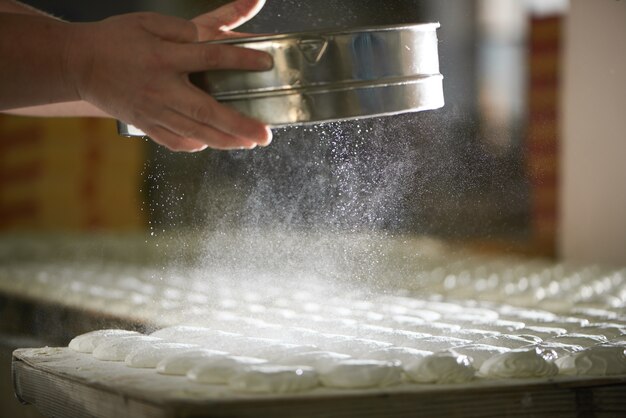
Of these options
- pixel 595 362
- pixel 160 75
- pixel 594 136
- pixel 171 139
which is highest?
pixel 160 75

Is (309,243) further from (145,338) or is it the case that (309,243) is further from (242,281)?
(242,281)

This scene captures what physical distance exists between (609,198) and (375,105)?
8.53 ft

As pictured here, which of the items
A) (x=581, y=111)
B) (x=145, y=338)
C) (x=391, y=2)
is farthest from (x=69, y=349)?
(x=581, y=111)

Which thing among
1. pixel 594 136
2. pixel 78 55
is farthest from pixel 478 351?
pixel 594 136

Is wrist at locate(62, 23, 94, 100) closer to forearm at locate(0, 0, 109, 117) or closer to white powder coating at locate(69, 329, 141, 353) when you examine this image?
forearm at locate(0, 0, 109, 117)

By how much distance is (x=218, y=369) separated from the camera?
162 cm

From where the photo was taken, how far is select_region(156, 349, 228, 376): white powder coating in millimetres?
1740

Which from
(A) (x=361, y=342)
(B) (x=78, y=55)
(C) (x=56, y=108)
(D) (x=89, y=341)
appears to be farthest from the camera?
(C) (x=56, y=108)

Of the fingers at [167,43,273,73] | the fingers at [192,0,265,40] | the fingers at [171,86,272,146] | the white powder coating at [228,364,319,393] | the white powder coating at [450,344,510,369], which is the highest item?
the fingers at [192,0,265,40]

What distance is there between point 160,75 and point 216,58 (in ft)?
0.35

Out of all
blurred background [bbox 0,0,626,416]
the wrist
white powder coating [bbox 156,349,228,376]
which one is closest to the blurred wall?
blurred background [bbox 0,0,626,416]

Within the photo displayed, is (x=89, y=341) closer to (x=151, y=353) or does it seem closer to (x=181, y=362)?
(x=151, y=353)

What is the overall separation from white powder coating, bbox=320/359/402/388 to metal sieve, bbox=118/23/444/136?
1.42ft

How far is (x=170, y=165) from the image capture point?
260 cm
